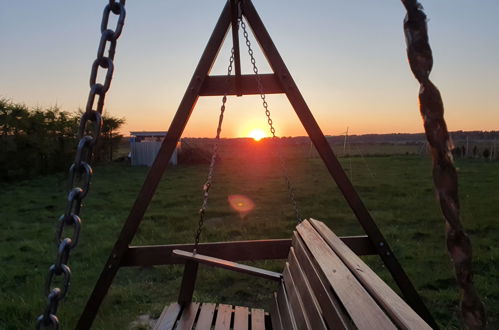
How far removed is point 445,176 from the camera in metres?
0.60

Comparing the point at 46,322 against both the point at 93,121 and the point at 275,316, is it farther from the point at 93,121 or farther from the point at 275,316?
the point at 275,316

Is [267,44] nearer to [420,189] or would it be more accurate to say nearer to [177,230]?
[177,230]

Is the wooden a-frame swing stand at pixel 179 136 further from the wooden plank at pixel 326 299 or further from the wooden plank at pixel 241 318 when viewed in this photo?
the wooden plank at pixel 326 299

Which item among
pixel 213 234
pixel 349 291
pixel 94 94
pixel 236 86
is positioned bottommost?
pixel 213 234

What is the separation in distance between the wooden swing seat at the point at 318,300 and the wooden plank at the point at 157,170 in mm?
418

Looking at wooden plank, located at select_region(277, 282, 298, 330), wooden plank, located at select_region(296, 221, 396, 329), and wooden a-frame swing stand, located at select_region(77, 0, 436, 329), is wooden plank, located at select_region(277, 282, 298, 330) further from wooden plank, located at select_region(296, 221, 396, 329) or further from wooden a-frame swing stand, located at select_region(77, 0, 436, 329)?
wooden a-frame swing stand, located at select_region(77, 0, 436, 329)

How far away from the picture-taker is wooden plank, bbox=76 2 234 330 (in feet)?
11.0

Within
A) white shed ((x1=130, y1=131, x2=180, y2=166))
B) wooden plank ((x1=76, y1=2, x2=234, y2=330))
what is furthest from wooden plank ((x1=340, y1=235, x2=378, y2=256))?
white shed ((x1=130, y1=131, x2=180, y2=166))

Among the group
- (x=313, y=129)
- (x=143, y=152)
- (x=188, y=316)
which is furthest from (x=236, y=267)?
(x=143, y=152)

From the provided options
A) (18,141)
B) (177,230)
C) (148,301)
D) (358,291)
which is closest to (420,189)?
(177,230)

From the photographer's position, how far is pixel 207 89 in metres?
3.60

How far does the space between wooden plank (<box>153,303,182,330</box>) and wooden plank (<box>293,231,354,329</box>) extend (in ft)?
3.31

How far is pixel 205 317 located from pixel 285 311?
0.77 m

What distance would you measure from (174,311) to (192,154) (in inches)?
934
